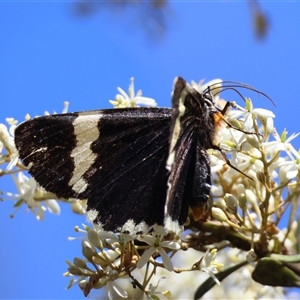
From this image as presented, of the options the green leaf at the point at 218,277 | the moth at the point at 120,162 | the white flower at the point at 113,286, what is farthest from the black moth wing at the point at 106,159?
the green leaf at the point at 218,277

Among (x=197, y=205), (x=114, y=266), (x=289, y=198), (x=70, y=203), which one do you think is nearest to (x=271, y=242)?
(x=289, y=198)

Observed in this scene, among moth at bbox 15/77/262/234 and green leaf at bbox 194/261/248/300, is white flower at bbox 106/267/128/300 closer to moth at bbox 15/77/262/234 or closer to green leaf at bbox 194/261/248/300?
moth at bbox 15/77/262/234

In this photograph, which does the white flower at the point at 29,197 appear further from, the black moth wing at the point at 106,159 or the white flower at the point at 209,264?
the white flower at the point at 209,264

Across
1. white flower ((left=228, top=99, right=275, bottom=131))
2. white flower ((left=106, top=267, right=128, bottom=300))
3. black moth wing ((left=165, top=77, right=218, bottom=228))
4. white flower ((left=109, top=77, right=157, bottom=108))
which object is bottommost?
white flower ((left=106, top=267, right=128, bottom=300))

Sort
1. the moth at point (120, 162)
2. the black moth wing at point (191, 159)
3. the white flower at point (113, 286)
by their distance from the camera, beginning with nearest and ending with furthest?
the black moth wing at point (191, 159)
the moth at point (120, 162)
the white flower at point (113, 286)

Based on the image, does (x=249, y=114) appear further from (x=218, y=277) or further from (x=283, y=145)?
(x=218, y=277)

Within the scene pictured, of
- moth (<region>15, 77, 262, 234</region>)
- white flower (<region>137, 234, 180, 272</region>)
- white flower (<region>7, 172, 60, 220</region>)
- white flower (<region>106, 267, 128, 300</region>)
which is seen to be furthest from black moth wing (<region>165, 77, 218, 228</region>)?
white flower (<region>7, 172, 60, 220</region>)
